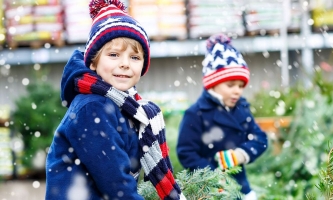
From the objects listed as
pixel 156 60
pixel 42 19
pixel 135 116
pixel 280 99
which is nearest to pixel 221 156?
pixel 135 116

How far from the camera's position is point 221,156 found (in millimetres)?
3891

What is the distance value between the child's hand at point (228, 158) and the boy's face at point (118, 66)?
148cm

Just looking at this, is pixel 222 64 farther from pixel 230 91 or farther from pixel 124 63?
pixel 124 63

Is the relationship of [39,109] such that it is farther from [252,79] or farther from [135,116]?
[135,116]

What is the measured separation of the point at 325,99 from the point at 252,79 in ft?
18.5

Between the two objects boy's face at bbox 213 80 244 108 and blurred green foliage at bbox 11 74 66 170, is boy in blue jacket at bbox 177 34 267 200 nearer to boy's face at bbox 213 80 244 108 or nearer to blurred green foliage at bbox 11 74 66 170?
boy's face at bbox 213 80 244 108

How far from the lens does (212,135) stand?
13.2 feet

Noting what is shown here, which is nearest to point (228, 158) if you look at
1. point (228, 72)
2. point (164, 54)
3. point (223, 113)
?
point (223, 113)

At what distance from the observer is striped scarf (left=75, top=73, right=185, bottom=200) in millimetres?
2453

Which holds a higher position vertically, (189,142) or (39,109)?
(189,142)

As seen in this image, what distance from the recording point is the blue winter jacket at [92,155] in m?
2.31

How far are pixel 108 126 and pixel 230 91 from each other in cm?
183

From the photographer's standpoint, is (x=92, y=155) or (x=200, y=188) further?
(x=200, y=188)

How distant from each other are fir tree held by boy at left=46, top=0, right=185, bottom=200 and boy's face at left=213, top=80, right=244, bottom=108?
1.43 m
